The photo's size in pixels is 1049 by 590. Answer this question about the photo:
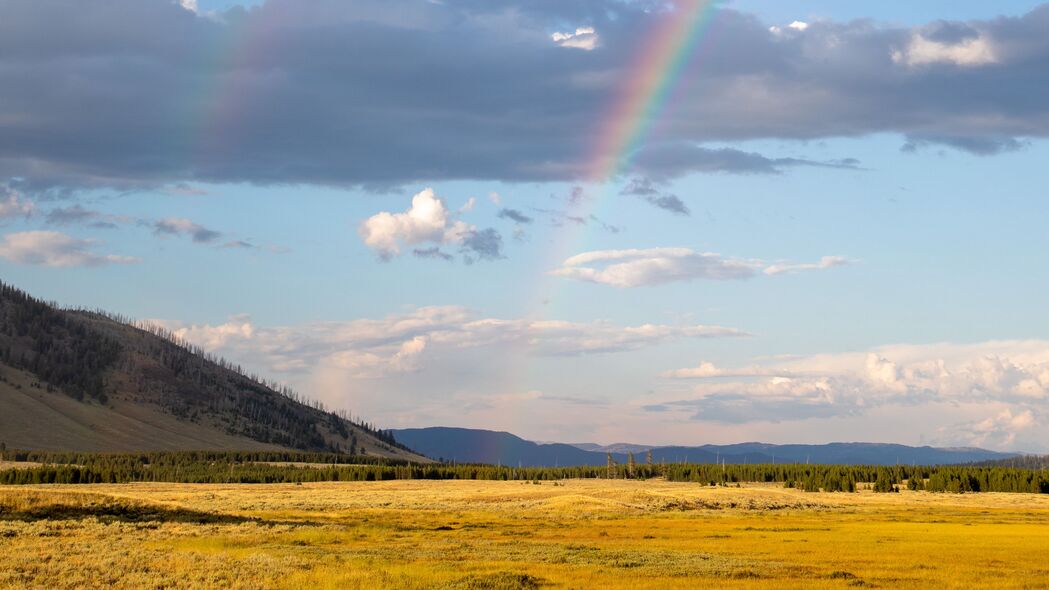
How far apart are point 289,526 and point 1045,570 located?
44.9m

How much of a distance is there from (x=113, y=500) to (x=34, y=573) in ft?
104

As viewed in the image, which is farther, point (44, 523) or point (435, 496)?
point (435, 496)

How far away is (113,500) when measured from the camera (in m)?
74.9

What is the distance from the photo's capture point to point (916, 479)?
590 ft

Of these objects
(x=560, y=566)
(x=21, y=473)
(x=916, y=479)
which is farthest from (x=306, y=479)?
(x=560, y=566)

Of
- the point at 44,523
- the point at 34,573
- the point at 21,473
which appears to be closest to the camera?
the point at 34,573

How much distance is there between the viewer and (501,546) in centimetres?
6241

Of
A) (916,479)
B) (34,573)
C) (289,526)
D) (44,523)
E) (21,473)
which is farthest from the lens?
(916,479)

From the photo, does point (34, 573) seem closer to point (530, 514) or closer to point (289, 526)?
point (289, 526)

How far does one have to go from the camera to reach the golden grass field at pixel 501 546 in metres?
45.2

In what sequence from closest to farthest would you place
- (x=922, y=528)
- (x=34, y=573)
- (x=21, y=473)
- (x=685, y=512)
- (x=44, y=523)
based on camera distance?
(x=34, y=573) → (x=44, y=523) → (x=922, y=528) → (x=685, y=512) → (x=21, y=473)

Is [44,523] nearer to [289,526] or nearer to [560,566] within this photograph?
[289,526]

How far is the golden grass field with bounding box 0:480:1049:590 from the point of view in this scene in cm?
4519

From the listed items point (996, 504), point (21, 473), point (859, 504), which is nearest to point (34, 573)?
point (859, 504)
